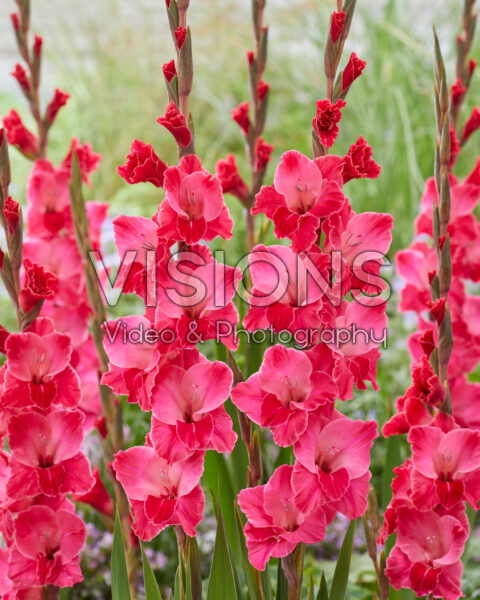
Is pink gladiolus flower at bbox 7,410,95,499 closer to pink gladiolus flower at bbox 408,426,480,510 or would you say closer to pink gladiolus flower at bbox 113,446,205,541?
pink gladiolus flower at bbox 113,446,205,541

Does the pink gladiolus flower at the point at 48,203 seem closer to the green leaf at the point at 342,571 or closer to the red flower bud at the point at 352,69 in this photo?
the red flower bud at the point at 352,69

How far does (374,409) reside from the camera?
2.28 metres

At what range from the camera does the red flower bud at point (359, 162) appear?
771 millimetres

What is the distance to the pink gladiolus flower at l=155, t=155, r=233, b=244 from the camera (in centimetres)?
74

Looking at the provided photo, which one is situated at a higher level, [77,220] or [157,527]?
[77,220]

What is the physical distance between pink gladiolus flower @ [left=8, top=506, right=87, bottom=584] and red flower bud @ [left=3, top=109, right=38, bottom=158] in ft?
2.20

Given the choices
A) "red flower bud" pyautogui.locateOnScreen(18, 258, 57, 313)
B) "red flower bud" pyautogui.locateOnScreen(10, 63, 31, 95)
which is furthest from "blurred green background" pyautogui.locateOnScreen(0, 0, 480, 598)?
"red flower bud" pyautogui.locateOnScreen(18, 258, 57, 313)

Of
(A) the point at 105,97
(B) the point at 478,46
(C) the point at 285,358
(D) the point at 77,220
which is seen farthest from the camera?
(A) the point at 105,97

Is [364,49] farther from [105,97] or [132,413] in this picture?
[132,413]

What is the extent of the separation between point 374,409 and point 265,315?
1612 mm

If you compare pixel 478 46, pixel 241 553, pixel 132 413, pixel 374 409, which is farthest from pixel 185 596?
pixel 478 46

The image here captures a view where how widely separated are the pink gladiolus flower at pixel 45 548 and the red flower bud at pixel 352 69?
62 centimetres

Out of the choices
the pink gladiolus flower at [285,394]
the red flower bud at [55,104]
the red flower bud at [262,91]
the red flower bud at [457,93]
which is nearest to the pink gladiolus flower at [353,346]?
the pink gladiolus flower at [285,394]

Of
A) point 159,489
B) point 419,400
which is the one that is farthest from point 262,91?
point 159,489
